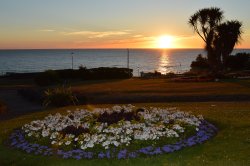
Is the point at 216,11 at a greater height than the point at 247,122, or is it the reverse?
the point at 216,11

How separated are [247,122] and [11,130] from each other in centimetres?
946

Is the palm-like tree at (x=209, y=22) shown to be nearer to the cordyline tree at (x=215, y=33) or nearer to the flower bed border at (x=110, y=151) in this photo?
the cordyline tree at (x=215, y=33)

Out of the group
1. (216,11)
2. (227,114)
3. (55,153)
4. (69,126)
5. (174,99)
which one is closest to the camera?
(55,153)

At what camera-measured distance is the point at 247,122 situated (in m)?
16.6

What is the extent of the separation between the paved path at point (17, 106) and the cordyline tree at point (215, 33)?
30.6 m

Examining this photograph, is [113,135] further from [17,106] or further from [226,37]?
[226,37]

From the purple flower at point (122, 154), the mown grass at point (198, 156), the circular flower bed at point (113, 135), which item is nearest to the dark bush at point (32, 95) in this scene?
the circular flower bed at point (113, 135)

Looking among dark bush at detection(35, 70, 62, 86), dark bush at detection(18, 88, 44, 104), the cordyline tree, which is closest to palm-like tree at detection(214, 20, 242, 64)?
the cordyline tree

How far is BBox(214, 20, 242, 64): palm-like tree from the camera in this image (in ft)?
194

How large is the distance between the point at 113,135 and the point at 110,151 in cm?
118

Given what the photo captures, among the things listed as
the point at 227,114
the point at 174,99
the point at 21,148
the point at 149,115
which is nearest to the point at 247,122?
the point at 227,114

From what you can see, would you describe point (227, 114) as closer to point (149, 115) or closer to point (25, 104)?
point (149, 115)

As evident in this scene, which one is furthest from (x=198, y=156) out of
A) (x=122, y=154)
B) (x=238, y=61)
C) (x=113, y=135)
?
(x=238, y=61)

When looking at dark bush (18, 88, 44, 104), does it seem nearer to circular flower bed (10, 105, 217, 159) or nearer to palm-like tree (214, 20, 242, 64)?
circular flower bed (10, 105, 217, 159)
